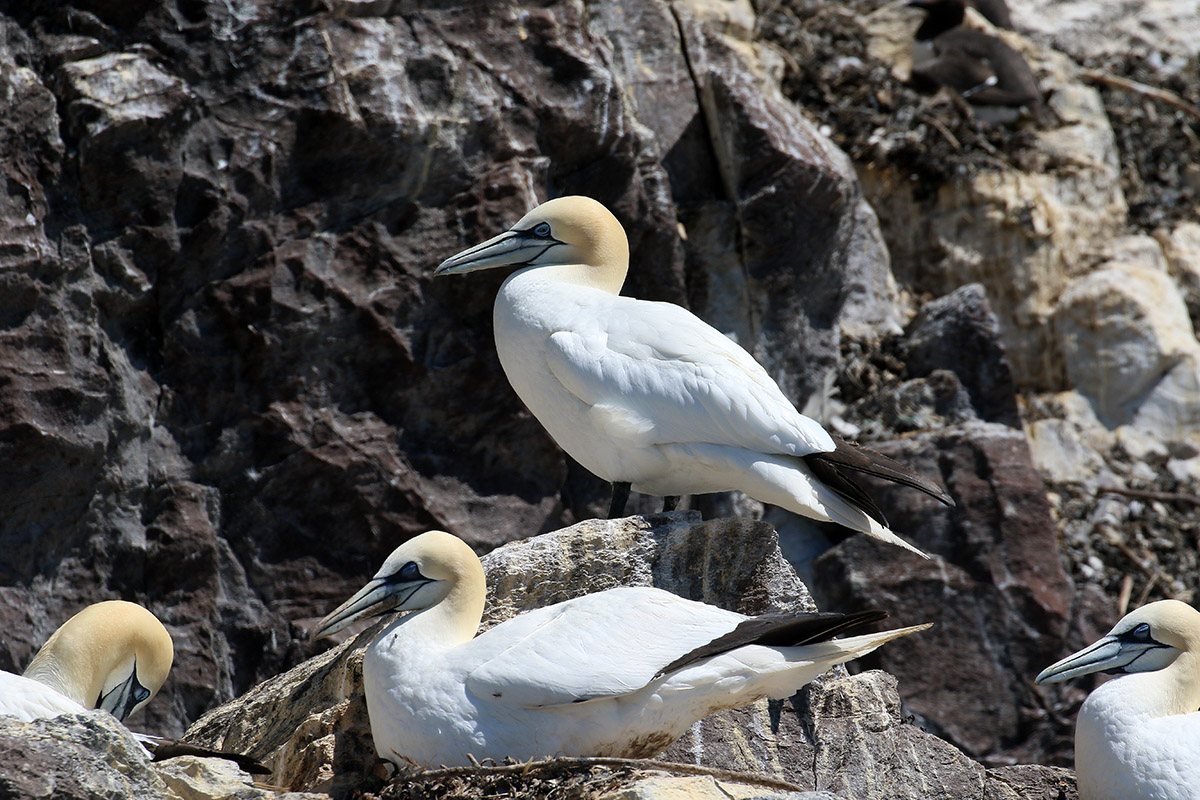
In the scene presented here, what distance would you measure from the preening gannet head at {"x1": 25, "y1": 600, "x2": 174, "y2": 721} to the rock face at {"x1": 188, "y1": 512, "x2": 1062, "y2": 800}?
0.45 metres

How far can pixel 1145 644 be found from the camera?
4953 millimetres

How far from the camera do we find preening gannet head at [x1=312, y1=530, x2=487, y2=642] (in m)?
4.05

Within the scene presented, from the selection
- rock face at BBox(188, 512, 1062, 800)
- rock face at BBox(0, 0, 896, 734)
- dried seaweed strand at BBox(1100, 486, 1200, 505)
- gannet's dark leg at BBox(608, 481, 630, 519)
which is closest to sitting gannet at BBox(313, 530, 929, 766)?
rock face at BBox(188, 512, 1062, 800)

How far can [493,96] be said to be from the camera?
22.9 feet

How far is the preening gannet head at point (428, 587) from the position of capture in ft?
13.3

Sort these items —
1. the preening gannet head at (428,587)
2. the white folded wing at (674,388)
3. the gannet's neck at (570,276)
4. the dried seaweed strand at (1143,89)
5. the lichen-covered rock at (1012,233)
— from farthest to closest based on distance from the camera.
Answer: the dried seaweed strand at (1143,89) < the lichen-covered rock at (1012,233) < the gannet's neck at (570,276) < the white folded wing at (674,388) < the preening gannet head at (428,587)

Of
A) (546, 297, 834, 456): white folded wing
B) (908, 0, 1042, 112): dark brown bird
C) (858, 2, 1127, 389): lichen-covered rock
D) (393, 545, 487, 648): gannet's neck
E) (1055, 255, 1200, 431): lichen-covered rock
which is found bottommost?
(1055, 255, 1200, 431): lichen-covered rock

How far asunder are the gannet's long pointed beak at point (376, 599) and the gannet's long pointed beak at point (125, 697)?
988 millimetres

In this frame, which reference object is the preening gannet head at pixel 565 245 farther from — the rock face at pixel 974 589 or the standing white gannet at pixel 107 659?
the rock face at pixel 974 589

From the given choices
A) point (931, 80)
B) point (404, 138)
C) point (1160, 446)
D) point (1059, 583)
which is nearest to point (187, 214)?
point (404, 138)

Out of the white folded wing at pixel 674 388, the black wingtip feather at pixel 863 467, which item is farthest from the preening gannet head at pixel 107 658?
the black wingtip feather at pixel 863 467

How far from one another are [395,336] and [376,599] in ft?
9.22

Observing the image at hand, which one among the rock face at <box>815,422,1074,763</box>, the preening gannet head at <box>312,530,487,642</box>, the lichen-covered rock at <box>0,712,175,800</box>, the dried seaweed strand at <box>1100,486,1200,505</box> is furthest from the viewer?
the dried seaweed strand at <box>1100,486,1200,505</box>

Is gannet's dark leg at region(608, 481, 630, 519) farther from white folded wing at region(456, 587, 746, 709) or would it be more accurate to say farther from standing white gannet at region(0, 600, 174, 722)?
standing white gannet at region(0, 600, 174, 722)
